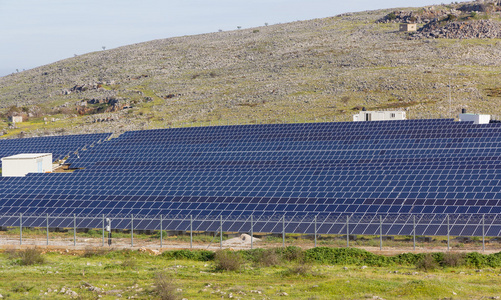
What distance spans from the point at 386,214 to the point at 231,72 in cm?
13632

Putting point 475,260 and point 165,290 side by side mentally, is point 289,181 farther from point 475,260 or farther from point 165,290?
point 165,290

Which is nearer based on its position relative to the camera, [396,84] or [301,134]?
[301,134]

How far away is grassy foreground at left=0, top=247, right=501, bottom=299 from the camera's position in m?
29.7

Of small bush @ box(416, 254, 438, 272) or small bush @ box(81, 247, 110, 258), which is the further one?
small bush @ box(81, 247, 110, 258)

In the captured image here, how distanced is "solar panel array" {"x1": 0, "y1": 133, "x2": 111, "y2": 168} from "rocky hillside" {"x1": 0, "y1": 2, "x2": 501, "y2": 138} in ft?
82.9

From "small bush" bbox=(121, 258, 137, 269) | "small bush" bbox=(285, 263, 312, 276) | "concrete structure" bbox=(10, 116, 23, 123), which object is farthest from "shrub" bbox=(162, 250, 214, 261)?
"concrete structure" bbox=(10, 116, 23, 123)

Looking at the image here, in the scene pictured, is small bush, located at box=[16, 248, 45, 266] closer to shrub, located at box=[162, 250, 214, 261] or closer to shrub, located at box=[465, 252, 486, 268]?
shrub, located at box=[162, 250, 214, 261]

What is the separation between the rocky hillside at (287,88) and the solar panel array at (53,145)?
82.9 feet

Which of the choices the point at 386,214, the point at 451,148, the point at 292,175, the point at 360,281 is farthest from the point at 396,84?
the point at 360,281

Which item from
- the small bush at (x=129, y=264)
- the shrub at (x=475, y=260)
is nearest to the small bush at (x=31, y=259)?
the small bush at (x=129, y=264)

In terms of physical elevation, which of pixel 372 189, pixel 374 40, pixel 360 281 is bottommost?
pixel 360 281

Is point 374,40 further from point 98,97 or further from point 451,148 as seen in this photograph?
point 451,148

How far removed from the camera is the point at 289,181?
57906 millimetres

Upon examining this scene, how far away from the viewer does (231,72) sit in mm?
179000
